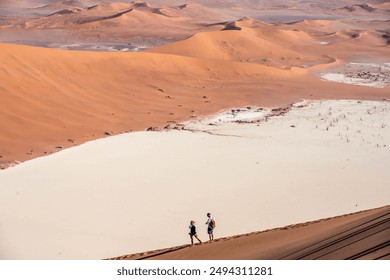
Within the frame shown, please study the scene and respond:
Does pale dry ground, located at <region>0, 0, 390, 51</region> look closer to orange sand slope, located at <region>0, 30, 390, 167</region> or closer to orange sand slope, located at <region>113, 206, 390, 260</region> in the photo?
orange sand slope, located at <region>0, 30, 390, 167</region>

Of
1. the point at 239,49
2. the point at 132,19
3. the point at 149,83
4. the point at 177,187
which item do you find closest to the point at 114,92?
the point at 149,83

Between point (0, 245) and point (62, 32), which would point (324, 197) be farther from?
point (62, 32)

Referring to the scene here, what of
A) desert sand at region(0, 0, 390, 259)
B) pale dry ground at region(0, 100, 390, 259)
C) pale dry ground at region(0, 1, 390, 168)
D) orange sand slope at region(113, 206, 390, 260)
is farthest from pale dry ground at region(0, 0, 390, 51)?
orange sand slope at region(113, 206, 390, 260)

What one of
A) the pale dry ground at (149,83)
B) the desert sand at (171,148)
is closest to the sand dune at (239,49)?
the pale dry ground at (149,83)

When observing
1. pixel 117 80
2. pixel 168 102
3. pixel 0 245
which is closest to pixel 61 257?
pixel 0 245

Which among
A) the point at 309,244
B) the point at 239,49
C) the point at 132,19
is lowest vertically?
the point at 309,244

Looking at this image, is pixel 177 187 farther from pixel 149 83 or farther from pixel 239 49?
pixel 239 49

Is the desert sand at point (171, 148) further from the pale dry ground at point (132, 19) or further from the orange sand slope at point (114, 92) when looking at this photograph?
the pale dry ground at point (132, 19)
